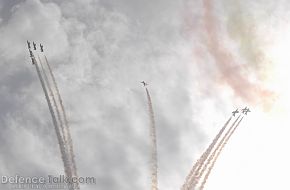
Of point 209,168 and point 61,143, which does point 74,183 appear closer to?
point 61,143

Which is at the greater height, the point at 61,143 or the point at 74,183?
the point at 61,143

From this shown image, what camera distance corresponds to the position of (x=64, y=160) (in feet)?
648

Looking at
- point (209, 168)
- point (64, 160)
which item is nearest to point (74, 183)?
point (64, 160)

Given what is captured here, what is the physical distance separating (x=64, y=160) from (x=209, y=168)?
147ft

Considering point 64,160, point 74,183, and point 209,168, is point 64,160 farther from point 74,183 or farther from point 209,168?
point 209,168

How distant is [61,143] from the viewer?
200 metres

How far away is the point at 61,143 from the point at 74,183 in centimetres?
1344

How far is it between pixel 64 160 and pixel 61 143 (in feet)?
18.6

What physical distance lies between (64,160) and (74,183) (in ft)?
25.8

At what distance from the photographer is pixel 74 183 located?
195250 mm

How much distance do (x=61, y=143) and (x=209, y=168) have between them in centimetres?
4655

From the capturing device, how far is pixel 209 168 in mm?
196500

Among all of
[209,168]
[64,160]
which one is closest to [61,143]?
[64,160]

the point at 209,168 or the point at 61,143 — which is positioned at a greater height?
the point at 61,143
